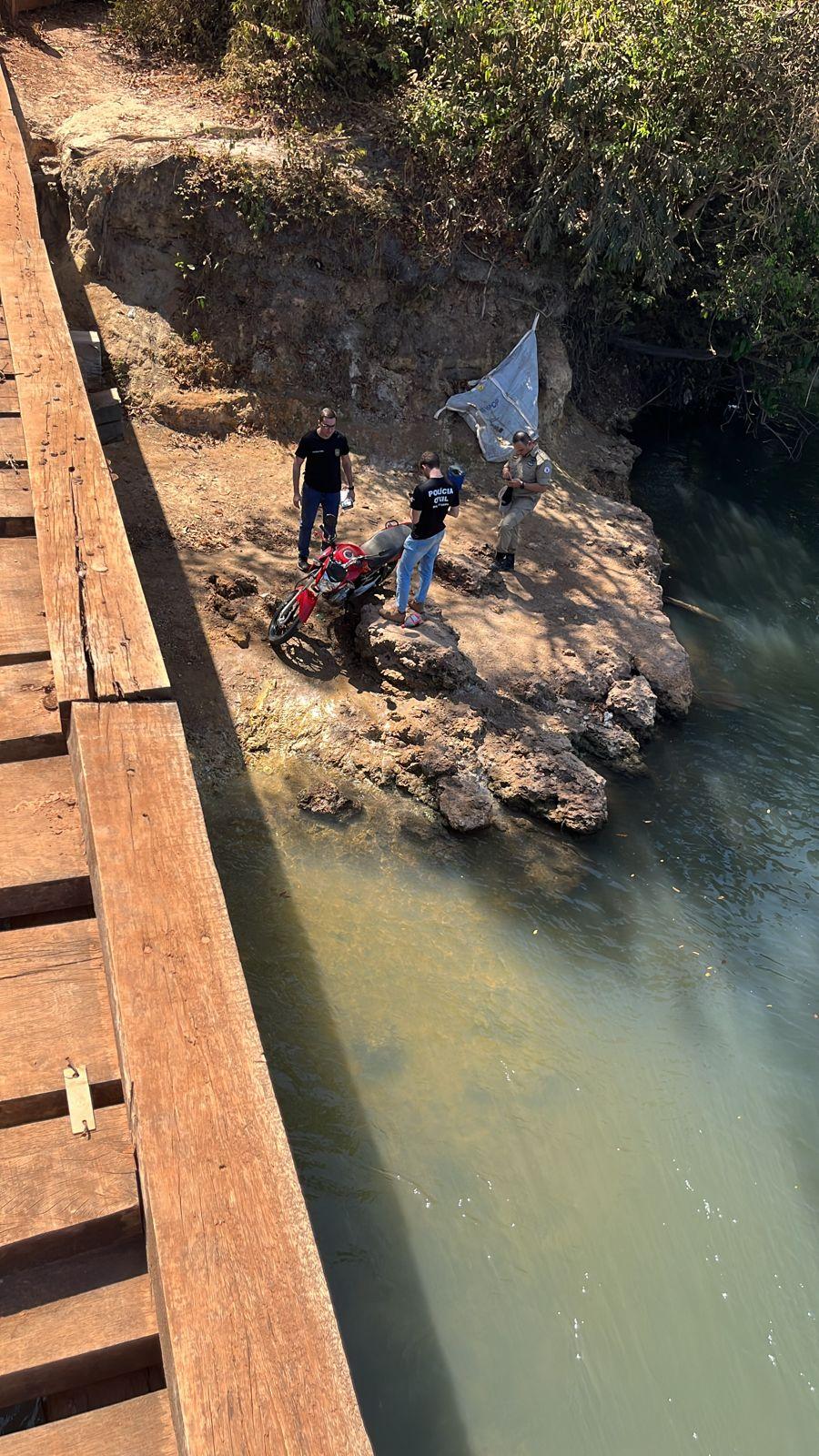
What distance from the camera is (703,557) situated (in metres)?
12.0

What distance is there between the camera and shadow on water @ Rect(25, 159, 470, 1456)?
3.95 metres

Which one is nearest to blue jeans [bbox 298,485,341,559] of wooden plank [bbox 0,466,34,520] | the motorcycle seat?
the motorcycle seat

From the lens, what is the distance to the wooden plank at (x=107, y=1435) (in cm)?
192

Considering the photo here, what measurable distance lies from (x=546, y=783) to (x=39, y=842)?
4.94 metres

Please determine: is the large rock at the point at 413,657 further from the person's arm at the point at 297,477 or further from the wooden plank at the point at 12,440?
the wooden plank at the point at 12,440

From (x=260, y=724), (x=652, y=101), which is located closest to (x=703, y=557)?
(x=652, y=101)

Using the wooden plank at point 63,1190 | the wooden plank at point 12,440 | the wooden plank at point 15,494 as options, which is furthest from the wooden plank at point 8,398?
the wooden plank at point 63,1190

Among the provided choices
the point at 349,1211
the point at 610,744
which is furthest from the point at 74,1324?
the point at 610,744

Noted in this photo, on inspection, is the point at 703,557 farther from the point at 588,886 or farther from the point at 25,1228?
the point at 25,1228

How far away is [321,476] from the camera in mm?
8117

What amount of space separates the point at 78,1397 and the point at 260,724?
5.28m

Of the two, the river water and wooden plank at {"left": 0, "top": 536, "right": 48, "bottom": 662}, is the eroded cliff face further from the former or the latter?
wooden plank at {"left": 0, "top": 536, "right": 48, "bottom": 662}

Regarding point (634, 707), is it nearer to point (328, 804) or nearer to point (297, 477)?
point (328, 804)

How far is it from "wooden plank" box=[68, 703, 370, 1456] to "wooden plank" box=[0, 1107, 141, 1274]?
0.39 ft
